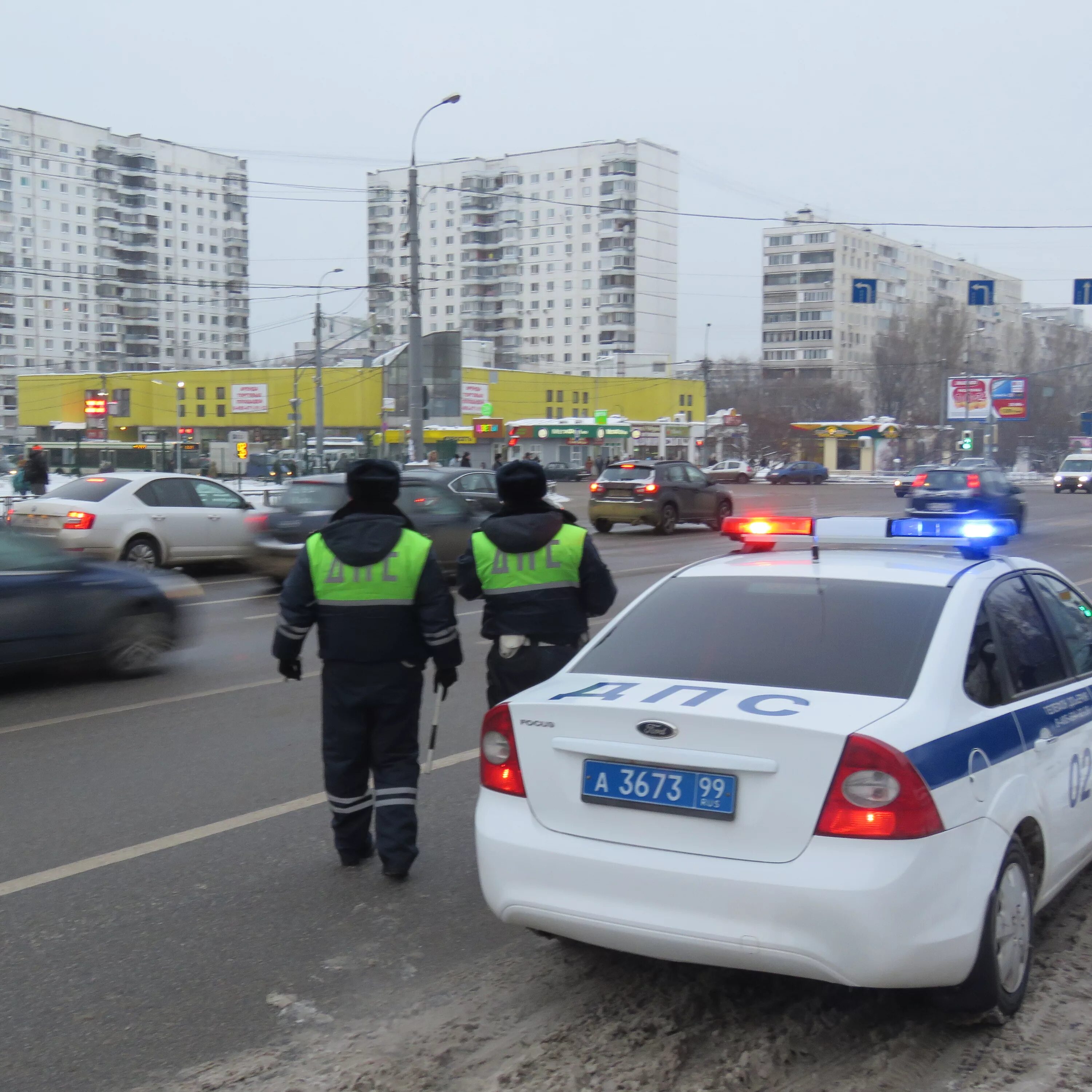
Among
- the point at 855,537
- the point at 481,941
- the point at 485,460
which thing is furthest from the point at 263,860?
the point at 485,460

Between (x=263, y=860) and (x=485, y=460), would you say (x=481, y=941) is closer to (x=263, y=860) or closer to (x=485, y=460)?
(x=263, y=860)

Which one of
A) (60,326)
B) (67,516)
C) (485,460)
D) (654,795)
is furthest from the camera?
(60,326)

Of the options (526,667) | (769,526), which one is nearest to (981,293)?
(769,526)

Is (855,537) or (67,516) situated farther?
(67,516)

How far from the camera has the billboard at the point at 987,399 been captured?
7619cm

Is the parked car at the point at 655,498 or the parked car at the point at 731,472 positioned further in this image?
the parked car at the point at 731,472

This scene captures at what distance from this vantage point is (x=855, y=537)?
191 inches

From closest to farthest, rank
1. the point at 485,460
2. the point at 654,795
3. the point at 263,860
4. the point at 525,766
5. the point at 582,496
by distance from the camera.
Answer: the point at 654,795
the point at 525,766
the point at 263,860
the point at 582,496
the point at 485,460

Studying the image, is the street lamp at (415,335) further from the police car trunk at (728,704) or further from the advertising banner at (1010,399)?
the advertising banner at (1010,399)

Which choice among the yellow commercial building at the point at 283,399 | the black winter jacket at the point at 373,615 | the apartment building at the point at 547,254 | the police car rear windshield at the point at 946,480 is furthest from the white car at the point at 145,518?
the apartment building at the point at 547,254

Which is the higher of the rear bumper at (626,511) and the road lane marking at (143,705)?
the rear bumper at (626,511)

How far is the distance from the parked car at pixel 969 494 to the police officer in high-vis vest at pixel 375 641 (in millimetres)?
18649

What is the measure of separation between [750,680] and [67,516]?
44.9ft

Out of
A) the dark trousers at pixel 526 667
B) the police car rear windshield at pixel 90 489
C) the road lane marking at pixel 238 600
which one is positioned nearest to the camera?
the dark trousers at pixel 526 667
